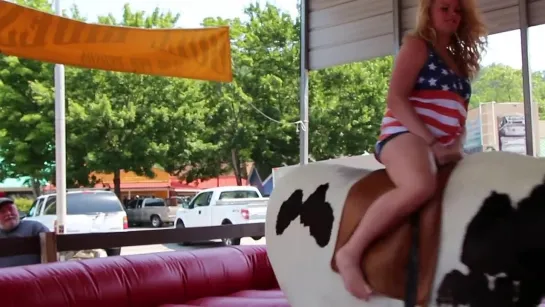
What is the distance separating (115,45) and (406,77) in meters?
2.81

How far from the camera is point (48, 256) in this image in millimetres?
4418

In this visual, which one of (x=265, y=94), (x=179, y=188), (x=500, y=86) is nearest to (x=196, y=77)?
(x=500, y=86)

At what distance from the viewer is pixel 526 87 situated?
20.6 ft

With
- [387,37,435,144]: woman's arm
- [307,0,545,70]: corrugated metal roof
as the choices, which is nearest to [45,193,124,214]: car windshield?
[307,0,545,70]: corrugated metal roof

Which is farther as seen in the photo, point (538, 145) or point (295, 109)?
point (295, 109)

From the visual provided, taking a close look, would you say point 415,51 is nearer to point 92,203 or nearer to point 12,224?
point 12,224

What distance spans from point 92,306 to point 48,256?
75cm

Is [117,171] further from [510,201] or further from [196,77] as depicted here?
[510,201]

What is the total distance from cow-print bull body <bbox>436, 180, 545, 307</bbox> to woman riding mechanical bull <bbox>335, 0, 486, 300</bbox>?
0.20 metres

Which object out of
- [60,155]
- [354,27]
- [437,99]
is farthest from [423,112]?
[60,155]

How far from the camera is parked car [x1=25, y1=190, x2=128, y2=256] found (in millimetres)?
11164

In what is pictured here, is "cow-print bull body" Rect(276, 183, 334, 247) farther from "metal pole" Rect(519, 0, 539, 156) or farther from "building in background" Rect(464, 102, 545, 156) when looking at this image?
"building in background" Rect(464, 102, 545, 156)

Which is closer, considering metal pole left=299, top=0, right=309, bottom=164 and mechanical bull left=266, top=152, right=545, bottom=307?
mechanical bull left=266, top=152, right=545, bottom=307

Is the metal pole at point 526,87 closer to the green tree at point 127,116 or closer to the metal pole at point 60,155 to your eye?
the metal pole at point 60,155
